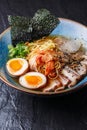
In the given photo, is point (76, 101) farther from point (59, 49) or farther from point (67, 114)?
point (59, 49)

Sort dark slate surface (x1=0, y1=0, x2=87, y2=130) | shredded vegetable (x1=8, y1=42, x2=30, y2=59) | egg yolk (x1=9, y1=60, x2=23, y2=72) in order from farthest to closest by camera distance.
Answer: shredded vegetable (x1=8, y1=42, x2=30, y2=59) < egg yolk (x1=9, y1=60, x2=23, y2=72) < dark slate surface (x1=0, y1=0, x2=87, y2=130)

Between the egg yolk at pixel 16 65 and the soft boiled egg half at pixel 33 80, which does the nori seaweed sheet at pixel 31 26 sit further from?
the soft boiled egg half at pixel 33 80

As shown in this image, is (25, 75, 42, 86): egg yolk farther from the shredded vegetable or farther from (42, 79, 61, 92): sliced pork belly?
the shredded vegetable

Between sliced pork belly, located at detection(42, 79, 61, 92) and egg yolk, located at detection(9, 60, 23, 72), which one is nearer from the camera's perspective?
sliced pork belly, located at detection(42, 79, 61, 92)

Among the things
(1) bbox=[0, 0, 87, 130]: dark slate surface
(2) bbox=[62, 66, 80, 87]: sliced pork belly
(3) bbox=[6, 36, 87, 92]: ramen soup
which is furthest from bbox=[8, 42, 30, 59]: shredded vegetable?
(2) bbox=[62, 66, 80, 87]: sliced pork belly

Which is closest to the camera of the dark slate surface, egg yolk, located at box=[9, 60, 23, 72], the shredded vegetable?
the dark slate surface

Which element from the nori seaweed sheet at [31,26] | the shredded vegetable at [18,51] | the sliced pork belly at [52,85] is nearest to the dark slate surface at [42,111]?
the sliced pork belly at [52,85]

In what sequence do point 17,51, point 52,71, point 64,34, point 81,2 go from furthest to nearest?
point 81,2, point 64,34, point 17,51, point 52,71

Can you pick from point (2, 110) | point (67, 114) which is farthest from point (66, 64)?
point (2, 110)

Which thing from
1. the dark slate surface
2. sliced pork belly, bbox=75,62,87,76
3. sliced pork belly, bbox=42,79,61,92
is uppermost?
sliced pork belly, bbox=75,62,87,76
